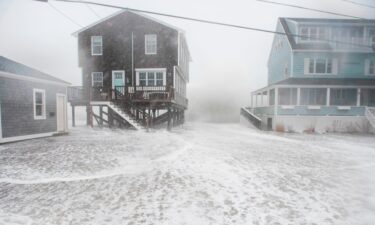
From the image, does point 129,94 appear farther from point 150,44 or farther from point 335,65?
point 335,65

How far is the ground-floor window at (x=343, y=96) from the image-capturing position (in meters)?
20.3

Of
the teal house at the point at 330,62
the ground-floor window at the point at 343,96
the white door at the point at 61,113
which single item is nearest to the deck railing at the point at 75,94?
the white door at the point at 61,113

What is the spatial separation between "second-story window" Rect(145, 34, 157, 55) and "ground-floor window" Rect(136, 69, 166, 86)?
1628mm

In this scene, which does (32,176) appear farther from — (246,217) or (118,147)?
(246,217)

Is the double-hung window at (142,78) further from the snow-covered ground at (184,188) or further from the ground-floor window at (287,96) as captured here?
the ground-floor window at (287,96)

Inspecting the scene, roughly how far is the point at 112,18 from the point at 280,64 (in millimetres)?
18347

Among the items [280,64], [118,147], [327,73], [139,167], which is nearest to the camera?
[139,167]

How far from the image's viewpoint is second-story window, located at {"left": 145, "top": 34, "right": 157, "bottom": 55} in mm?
18281

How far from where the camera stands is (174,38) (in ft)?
59.2

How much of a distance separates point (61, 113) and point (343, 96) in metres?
24.8

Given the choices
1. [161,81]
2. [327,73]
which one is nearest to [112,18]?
[161,81]

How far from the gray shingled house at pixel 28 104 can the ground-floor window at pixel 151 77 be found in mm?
5681

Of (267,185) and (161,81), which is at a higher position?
(161,81)

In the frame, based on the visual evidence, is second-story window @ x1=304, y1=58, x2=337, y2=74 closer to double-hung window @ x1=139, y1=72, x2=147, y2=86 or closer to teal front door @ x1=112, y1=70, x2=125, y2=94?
double-hung window @ x1=139, y1=72, x2=147, y2=86
